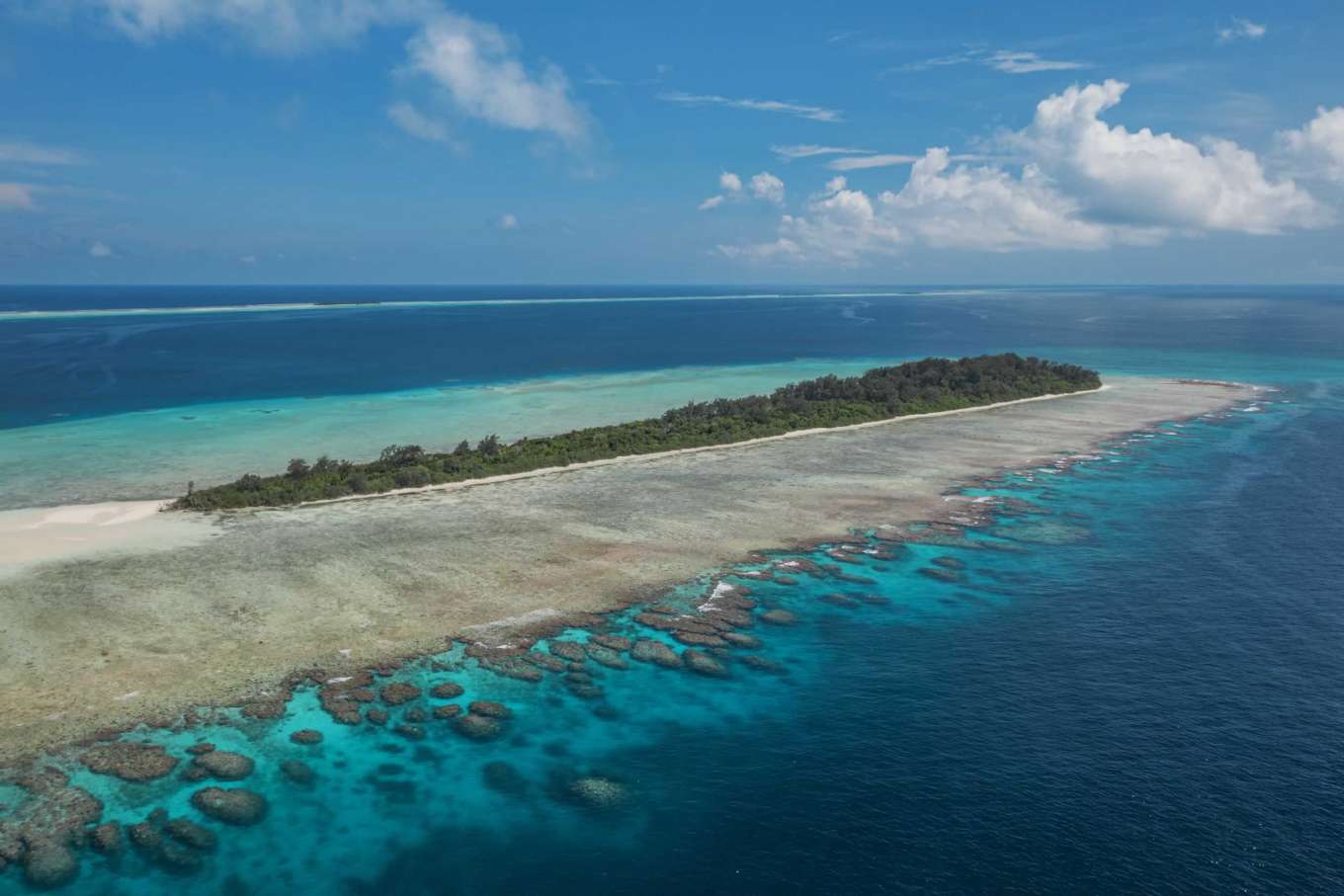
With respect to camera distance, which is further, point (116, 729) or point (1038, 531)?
point (1038, 531)

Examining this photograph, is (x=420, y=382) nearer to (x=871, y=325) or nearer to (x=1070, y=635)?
(x=1070, y=635)

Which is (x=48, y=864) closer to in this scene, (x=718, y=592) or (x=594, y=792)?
(x=594, y=792)

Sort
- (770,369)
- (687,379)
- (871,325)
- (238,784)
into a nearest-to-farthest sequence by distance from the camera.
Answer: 1. (238,784)
2. (687,379)
3. (770,369)
4. (871,325)

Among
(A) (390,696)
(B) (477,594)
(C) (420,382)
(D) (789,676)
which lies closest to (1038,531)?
(D) (789,676)

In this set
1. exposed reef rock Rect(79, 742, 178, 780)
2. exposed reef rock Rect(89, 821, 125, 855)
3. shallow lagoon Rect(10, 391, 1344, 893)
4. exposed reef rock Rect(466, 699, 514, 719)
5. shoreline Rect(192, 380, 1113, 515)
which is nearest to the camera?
shallow lagoon Rect(10, 391, 1344, 893)

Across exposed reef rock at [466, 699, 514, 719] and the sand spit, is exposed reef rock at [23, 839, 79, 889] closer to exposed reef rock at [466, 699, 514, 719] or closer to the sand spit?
the sand spit

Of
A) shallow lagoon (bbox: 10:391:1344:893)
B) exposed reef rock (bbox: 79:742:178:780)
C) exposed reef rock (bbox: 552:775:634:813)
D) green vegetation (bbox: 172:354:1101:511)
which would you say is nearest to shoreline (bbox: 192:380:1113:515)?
green vegetation (bbox: 172:354:1101:511)

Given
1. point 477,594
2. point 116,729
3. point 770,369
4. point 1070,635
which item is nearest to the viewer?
point 116,729

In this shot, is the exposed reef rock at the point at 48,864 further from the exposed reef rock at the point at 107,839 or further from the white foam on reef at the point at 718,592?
the white foam on reef at the point at 718,592
